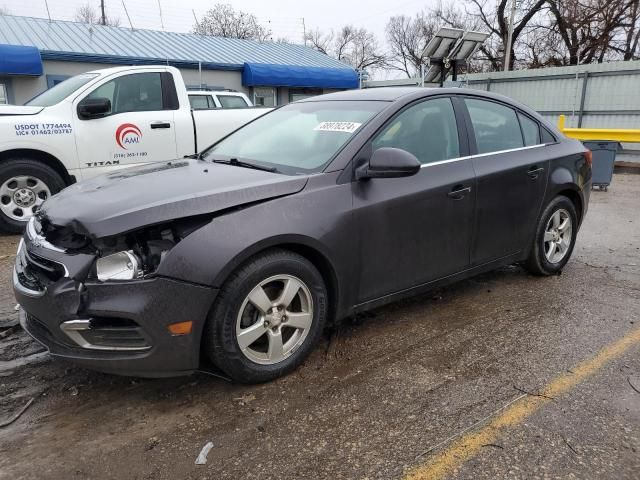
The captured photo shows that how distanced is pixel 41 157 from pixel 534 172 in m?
5.52

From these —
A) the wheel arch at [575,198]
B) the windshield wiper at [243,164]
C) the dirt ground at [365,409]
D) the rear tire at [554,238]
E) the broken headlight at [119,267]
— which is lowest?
the dirt ground at [365,409]

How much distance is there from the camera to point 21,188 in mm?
6047

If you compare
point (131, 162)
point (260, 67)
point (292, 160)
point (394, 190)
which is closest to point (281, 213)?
point (292, 160)

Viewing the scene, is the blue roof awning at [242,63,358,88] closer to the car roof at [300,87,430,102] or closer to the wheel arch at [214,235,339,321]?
the car roof at [300,87,430,102]

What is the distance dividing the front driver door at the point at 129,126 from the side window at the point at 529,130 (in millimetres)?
4572

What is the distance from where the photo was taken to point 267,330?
279 centimetres

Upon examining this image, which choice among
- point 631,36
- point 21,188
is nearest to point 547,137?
point 21,188

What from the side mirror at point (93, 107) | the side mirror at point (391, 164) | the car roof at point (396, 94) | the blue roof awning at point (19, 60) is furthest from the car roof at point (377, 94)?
the blue roof awning at point (19, 60)

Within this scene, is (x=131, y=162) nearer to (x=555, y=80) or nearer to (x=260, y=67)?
(x=260, y=67)

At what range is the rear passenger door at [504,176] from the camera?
3.82m

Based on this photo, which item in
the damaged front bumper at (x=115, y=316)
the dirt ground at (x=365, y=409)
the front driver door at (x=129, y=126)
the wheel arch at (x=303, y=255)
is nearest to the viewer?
the dirt ground at (x=365, y=409)

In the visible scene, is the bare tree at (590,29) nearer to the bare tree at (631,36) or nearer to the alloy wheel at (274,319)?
the bare tree at (631,36)

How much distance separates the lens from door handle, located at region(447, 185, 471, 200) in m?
3.55

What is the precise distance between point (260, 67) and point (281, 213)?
15.5 m
